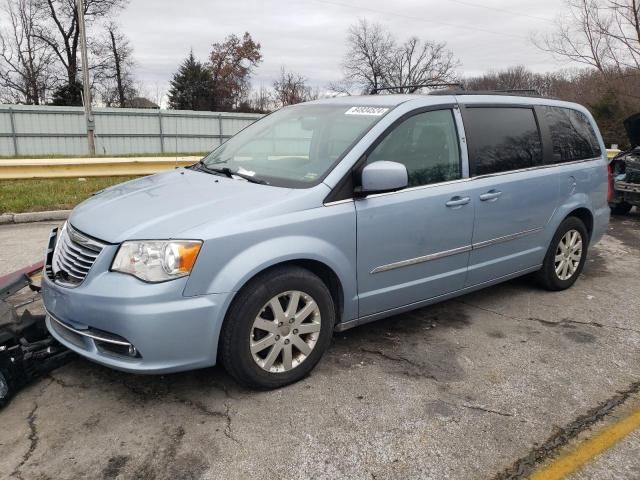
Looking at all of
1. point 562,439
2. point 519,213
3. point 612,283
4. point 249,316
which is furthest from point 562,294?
point 249,316

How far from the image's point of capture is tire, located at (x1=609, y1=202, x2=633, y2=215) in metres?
9.37

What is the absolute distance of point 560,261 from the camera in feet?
16.1

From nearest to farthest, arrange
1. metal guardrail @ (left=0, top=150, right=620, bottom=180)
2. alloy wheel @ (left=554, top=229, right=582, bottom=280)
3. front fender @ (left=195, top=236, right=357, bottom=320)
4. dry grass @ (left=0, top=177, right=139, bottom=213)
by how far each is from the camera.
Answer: front fender @ (left=195, top=236, right=357, bottom=320), alloy wheel @ (left=554, top=229, right=582, bottom=280), dry grass @ (left=0, top=177, right=139, bottom=213), metal guardrail @ (left=0, top=150, right=620, bottom=180)

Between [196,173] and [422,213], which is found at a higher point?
[196,173]

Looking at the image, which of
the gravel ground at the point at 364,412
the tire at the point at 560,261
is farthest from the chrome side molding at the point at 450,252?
the gravel ground at the point at 364,412

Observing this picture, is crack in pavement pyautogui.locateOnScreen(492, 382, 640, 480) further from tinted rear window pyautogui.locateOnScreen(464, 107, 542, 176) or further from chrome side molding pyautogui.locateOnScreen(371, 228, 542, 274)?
tinted rear window pyautogui.locateOnScreen(464, 107, 542, 176)

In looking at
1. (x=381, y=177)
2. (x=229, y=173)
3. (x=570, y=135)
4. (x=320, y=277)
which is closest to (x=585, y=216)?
(x=570, y=135)

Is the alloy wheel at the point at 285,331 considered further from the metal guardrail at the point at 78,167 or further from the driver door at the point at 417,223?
the metal guardrail at the point at 78,167

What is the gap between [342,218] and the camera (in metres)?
3.22

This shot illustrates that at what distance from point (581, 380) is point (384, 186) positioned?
5.58 ft

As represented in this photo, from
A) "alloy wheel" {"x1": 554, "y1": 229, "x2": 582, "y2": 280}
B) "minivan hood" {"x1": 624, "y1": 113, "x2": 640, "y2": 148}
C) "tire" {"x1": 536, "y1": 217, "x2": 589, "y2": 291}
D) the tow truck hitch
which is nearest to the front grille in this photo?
the tow truck hitch

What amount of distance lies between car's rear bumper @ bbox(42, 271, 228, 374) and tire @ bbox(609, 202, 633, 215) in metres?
8.72

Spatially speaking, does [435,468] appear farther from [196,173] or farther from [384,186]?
[196,173]

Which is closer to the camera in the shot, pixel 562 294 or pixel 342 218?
pixel 342 218
